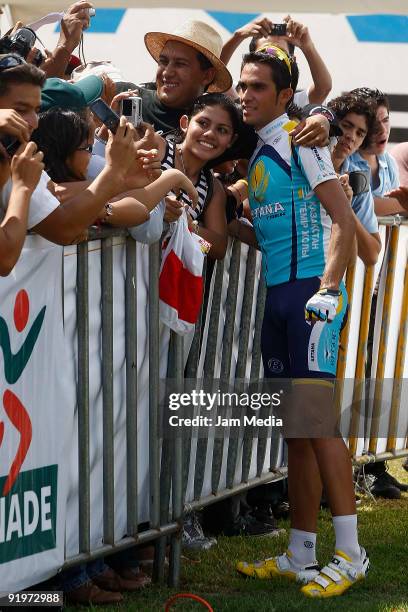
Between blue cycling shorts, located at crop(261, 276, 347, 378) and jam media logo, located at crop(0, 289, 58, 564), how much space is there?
1.25 metres

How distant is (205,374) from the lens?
16.1 ft

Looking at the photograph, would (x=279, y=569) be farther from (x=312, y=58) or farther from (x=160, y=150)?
(x=312, y=58)

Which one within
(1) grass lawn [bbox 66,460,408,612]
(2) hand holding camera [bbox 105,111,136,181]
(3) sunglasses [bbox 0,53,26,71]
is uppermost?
(3) sunglasses [bbox 0,53,26,71]

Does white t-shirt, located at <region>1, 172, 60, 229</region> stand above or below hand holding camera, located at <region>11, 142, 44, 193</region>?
below

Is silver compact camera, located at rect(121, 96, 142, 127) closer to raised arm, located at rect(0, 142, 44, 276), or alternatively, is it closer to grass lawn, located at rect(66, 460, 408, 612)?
raised arm, located at rect(0, 142, 44, 276)

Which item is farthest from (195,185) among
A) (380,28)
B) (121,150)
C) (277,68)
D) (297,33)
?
(380,28)

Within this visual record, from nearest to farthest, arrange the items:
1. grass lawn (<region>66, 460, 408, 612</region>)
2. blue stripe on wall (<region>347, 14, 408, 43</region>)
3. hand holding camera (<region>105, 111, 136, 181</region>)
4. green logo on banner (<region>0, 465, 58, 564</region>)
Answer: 1. green logo on banner (<region>0, 465, 58, 564</region>)
2. hand holding camera (<region>105, 111, 136, 181</region>)
3. grass lawn (<region>66, 460, 408, 612</region>)
4. blue stripe on wall (<region>347, 14, 408, 43</region>)

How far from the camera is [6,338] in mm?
3518

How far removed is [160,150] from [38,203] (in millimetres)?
1253

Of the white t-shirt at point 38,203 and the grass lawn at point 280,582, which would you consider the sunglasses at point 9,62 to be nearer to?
the white t-shirt at point 38,203

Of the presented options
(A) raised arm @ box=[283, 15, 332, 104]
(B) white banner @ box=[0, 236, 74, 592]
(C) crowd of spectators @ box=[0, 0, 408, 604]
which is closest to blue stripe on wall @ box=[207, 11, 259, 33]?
(C) crowd of spectators @ box=[0, 0, 408, 604]

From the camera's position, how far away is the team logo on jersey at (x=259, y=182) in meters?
4.74

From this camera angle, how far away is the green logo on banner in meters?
3.59

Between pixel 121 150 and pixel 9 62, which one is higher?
pixel 9 62
